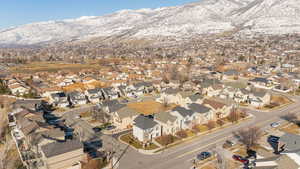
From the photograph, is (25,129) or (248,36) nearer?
(25,129)

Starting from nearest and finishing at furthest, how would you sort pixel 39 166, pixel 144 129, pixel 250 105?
pixel 39 166 < pixel 144 129 < pixel 250 105

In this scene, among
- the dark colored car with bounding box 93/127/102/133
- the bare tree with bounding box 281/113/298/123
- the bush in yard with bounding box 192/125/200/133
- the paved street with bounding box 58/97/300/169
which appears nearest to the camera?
the paved street with bounding box 58/97/300/169

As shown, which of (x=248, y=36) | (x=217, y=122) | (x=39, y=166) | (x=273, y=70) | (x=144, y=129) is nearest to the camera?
(x=39, y=166)

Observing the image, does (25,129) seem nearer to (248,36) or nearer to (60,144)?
(60,144)

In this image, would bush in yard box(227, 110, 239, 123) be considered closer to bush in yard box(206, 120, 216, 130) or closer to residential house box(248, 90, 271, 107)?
bush in yard box(206, 120, 216, 130)

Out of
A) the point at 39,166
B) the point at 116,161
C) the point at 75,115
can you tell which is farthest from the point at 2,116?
the point at 116,161

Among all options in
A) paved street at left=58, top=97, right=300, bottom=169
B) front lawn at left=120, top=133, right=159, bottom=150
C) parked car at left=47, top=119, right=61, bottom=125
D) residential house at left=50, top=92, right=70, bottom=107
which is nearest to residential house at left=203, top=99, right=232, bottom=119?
paved street at left=58, top=97, right=300, bottom=169

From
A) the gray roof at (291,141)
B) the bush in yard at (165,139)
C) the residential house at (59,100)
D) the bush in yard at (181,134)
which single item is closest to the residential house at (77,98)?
the residential house at (59,100)

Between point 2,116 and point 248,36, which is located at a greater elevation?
point 248,36

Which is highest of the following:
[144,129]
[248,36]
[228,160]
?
[248,36]
